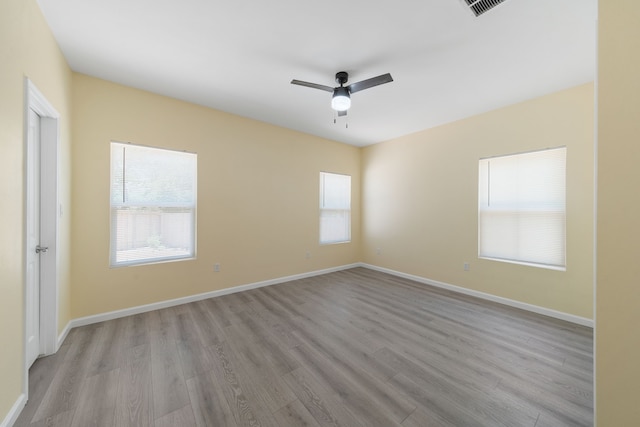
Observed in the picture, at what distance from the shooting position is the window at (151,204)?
2.82m

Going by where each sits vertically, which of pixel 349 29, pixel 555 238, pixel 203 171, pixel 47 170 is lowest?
pixel 555 238

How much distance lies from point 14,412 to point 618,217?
342cm

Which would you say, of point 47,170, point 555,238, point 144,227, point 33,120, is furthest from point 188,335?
point 555,238

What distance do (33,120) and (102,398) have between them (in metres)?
2.31

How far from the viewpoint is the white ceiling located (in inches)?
68.4

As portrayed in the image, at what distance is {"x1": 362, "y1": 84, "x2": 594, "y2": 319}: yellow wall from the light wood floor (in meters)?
0.50

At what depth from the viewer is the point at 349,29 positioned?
6.30 feet

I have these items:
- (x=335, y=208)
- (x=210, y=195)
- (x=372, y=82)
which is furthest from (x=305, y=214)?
(x=372, y=82)

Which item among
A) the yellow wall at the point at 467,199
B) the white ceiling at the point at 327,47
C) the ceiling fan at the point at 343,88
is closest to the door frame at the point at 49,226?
the white ceiling at the point at 327,47

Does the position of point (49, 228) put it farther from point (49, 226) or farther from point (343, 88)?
point (343, 88)

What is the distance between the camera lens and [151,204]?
3.02 metres

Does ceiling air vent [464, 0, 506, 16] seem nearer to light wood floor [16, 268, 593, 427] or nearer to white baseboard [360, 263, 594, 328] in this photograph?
light wood floor [16, 268, 593, 427]

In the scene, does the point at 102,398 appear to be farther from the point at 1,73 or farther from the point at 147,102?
the point at 147,102

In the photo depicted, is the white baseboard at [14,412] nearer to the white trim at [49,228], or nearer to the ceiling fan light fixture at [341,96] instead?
the white trim at [49,228]
